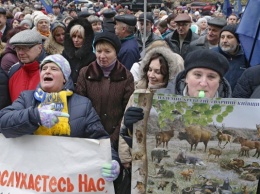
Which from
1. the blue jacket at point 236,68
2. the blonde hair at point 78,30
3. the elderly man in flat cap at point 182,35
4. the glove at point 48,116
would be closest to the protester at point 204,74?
the glove at point 48,116

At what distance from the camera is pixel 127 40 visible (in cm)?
594

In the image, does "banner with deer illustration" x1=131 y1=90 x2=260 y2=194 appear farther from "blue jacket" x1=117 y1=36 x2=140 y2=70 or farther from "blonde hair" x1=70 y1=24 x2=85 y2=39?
"blue jacket" x1=117 y1=36 x2=140 y2=70

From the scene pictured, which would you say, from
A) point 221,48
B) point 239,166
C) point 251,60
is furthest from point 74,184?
point 221,48

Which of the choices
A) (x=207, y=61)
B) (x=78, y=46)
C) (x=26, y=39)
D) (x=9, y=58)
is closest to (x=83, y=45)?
(x=78, y=46)

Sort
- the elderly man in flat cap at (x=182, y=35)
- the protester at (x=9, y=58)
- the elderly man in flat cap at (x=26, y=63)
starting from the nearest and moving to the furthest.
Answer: the elderly man in flat cap at (x=26, y=63), the protester at (x=9, y=58), the elderly man in flat cap at (x=182, y=35)

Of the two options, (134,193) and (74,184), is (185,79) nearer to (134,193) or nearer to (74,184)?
(134,193)

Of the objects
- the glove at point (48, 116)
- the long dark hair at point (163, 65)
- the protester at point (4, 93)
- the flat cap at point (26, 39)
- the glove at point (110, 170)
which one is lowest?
the glove at point (110, 170)

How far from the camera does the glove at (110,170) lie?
9.55 feet

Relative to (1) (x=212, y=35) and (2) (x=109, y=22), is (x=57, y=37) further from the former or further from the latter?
(2) (x=109, y=22)

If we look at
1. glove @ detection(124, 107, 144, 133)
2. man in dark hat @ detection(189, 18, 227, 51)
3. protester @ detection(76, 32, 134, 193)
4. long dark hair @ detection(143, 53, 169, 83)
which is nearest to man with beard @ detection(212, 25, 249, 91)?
man in dark hat @ detection(189, 18, 227, 51)

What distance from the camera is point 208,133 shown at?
259 cm

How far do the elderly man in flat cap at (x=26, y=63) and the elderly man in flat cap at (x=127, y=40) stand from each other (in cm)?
179

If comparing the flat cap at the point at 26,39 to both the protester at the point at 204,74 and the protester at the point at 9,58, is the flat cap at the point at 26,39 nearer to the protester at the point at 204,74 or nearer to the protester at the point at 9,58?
the protester at the point at 9,58

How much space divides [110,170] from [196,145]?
0.61 metres
